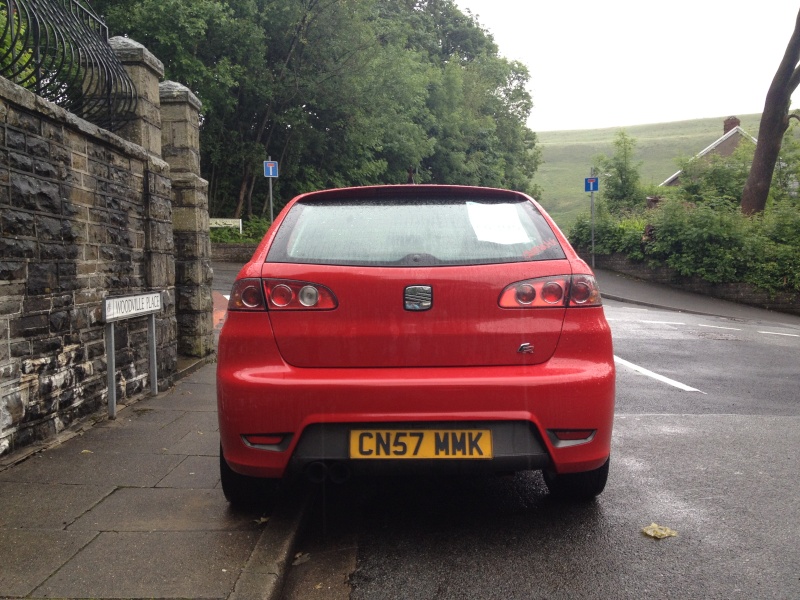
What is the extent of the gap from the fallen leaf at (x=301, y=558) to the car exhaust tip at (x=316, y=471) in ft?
1.22

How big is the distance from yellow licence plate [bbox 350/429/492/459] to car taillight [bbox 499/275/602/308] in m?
0.58

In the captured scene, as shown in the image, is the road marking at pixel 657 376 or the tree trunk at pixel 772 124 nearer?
the road marking at pixel 657 376

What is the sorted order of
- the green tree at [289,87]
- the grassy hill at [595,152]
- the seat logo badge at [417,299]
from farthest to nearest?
the grassy hill at [595,152]
the green tree at [289,87]
the seat logo badge at [417,299]

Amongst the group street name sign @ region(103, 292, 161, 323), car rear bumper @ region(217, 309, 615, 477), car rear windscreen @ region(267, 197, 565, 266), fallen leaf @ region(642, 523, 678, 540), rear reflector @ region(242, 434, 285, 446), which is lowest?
fallen leaf @ region(642, 523, 678, 540)

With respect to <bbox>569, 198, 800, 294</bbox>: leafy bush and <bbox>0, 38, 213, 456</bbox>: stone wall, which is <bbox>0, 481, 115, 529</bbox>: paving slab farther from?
<bbox>569, 198, 800, 294</bbox>: leafy bush

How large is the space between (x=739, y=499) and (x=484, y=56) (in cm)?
5211

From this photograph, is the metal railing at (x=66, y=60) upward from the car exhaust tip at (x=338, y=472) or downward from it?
upward

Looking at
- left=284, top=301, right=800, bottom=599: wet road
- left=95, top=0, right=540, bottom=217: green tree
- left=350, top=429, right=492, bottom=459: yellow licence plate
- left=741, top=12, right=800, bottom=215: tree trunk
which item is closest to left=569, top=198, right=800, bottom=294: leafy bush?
left=741, top=12, right=800, bottom=215: tree trunk

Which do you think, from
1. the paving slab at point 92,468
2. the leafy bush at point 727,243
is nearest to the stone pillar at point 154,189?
the paving slab at point 92,468

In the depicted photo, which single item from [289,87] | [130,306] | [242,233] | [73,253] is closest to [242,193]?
[242,233]

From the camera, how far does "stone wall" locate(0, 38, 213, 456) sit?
4410mm

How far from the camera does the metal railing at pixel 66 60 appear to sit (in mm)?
4777

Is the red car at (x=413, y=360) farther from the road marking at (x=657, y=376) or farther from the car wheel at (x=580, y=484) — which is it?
the road marking at (x=657, y=376)

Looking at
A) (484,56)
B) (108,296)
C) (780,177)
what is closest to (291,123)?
(780,177)
